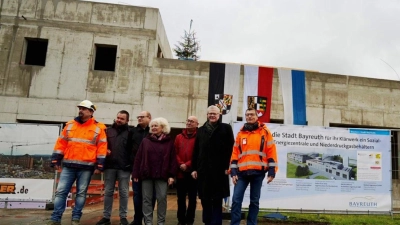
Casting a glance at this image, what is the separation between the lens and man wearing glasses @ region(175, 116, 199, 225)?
5719 mm

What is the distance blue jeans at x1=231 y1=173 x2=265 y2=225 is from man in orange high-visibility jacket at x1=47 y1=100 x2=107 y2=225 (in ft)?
7.00

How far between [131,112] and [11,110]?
5.10m

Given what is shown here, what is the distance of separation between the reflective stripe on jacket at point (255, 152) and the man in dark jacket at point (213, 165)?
0.18m

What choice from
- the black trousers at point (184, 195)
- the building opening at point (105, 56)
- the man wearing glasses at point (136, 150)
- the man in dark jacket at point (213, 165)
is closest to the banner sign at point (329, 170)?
the black trousers at point (184, 195)

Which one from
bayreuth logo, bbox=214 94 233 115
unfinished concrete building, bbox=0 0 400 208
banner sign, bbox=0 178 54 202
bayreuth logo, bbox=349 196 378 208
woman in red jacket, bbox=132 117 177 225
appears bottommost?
banner sign, bbox=0 178 54 202

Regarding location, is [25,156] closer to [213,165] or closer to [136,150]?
[136,150]

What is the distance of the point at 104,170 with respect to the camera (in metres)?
5.61

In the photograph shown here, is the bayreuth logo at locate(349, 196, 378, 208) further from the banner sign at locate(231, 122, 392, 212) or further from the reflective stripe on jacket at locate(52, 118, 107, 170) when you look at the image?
the reflective stripe on jacket at locate(52, 118, 107, 170)

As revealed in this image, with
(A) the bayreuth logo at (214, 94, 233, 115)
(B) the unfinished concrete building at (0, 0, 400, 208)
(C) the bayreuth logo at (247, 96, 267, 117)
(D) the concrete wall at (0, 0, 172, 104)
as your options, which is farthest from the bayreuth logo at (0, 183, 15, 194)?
(C) the bayreuth logo at (247, 96, 267, 117)

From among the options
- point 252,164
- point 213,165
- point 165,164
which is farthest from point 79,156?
point 252,164

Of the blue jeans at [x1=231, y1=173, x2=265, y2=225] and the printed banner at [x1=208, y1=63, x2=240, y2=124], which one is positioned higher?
the printed banner at [x1=208, y1=63, x2=240, y2=124]

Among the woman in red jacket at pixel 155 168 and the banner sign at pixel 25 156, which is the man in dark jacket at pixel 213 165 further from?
the banner sign at pixel 25 156

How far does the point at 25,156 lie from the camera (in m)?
8.34

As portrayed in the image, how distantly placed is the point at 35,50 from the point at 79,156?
13506mm
